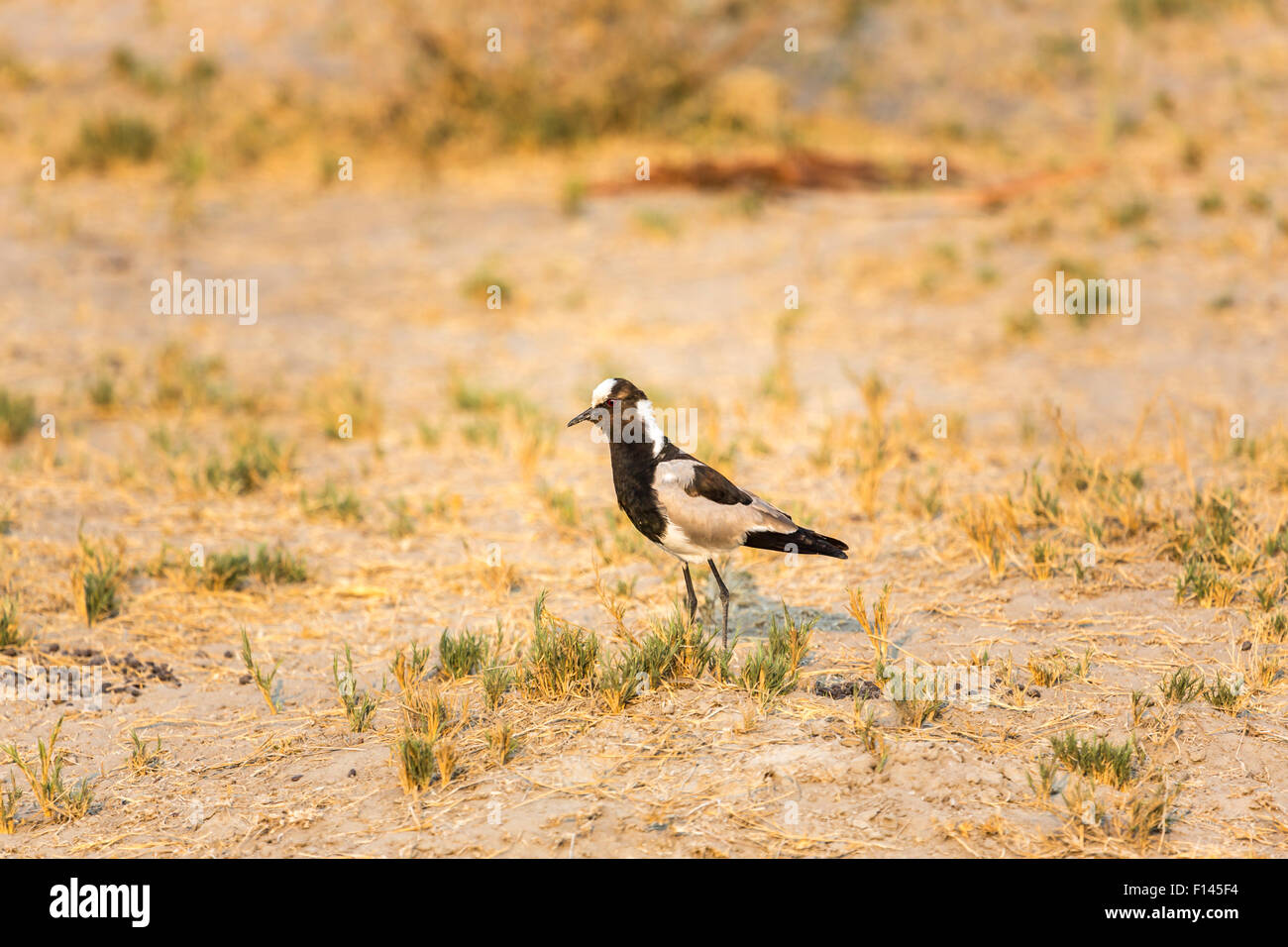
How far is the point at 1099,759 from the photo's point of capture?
155 inches

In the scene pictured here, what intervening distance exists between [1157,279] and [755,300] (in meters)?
3.49

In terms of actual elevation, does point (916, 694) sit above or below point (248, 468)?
below

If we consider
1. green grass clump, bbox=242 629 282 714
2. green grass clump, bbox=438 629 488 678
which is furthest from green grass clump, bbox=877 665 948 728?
green grass clump, bbox=242 629 282 714

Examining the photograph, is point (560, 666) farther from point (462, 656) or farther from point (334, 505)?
point (334, 505)

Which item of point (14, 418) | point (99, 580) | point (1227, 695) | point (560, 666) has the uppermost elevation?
point (14, 418)

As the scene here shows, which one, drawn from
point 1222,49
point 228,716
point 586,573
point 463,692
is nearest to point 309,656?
point 228,716

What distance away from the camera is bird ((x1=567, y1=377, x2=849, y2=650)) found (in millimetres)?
4547

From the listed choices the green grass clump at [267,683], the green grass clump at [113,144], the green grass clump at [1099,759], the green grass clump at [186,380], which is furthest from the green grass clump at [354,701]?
the green grass clump at [113,144]

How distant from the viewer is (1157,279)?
10.4 m

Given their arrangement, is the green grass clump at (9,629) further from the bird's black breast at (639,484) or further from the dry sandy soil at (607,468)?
the bird's black breast at (639,484)

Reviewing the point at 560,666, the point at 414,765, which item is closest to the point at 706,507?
the point at 560,666

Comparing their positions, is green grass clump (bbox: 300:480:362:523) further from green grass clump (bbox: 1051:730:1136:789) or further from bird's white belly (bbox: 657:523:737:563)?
green grass clump (bbox: 1051:730:1136:789)

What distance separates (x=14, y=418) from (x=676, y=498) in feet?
17.7
